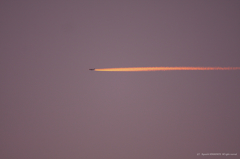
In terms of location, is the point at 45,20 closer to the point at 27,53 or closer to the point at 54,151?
the point at 27,53

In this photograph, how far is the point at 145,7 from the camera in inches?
42.8

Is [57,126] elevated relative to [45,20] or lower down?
lower down

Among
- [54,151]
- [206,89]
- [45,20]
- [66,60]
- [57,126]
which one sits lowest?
[54,151]

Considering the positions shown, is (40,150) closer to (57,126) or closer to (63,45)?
(57,126)

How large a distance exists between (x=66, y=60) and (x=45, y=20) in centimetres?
47

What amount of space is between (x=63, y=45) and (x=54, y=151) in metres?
1.11

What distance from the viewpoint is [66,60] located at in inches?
43.8

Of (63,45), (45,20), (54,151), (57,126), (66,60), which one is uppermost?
(45,20)

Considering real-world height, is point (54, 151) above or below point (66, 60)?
below

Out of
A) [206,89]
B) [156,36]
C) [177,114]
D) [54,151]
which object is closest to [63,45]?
[156,36]

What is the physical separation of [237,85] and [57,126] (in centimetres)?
186

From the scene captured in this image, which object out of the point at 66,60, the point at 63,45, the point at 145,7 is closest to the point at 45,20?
the point at 63,45

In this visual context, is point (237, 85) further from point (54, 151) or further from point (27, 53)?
point (27, 53)

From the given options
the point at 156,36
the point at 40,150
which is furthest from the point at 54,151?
the point at 156,36
